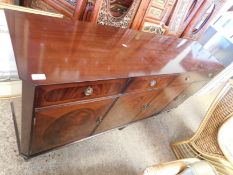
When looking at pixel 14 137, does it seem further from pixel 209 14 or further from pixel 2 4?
pixel 209 14

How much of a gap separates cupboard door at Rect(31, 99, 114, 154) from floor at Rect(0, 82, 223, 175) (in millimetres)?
213

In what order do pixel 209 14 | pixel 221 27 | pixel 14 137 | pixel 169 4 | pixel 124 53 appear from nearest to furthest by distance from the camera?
pixel 124 53 → pixel 14 137 → pixel 169 4 → pixel 209 14 → pixel 221 27

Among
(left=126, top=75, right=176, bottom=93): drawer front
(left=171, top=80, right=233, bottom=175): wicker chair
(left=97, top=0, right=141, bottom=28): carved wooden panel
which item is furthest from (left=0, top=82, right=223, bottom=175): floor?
(left=97, top=0, right=141, bottom=28): carved wooden panel

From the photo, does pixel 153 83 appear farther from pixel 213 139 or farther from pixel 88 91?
pixel 213 139

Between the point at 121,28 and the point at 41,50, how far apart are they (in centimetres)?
70

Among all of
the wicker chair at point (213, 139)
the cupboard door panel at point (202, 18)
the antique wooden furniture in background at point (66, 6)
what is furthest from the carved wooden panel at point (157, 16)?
the wicker chair at point (213, 139)

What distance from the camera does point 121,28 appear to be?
131 cm

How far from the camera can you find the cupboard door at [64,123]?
82 cm

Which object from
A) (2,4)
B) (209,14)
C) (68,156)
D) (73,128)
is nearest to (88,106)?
(73,128)

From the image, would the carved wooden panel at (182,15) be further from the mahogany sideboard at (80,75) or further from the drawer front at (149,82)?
the drawer front at (149,82)

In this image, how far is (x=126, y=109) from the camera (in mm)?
1220

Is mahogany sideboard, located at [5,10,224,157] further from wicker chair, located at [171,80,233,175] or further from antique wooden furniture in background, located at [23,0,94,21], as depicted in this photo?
wicker chair, located at [171,80,233,175]

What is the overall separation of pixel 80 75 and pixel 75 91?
0.08 metres

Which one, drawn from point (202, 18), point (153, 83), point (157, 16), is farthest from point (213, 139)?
point (202, 18)
